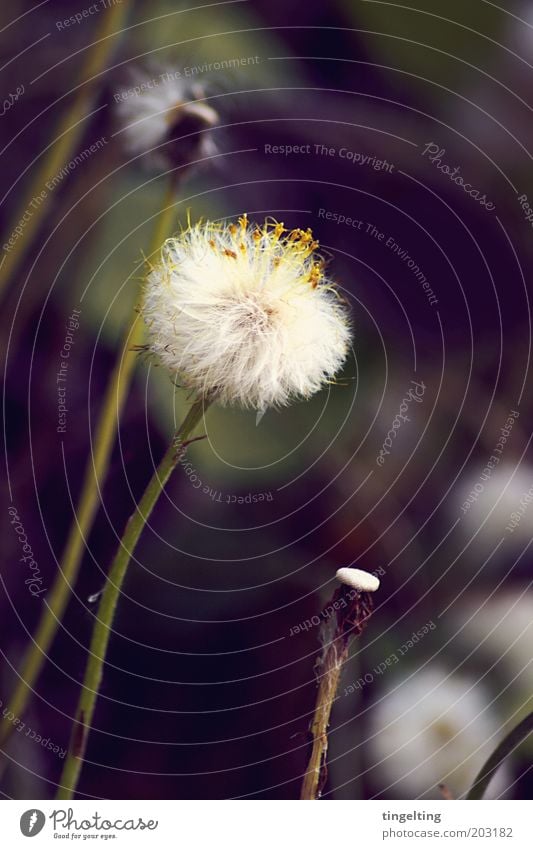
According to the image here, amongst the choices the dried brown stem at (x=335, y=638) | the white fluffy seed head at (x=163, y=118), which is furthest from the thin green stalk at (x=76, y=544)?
the dried brown stem at (x=335, y=638)

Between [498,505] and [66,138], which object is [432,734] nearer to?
[498,505]

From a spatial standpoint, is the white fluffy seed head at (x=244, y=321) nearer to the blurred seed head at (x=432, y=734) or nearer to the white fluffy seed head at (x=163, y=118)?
the white fluffy seed head at (x=163, y=118)

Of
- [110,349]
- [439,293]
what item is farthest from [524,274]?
[110,349]
